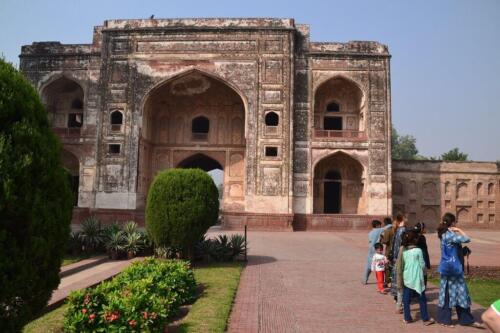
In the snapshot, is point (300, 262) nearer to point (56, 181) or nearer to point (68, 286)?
point (68, 286)

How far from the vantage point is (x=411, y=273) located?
556cm

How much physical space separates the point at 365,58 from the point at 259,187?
28.5 feet

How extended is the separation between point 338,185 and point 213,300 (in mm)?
17457

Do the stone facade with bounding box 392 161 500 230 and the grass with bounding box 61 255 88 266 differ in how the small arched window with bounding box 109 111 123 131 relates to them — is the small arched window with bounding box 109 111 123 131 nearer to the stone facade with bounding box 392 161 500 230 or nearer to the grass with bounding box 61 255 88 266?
the grass with bounding box 61 255 88 266

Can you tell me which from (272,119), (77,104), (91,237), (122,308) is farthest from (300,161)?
(122,308)

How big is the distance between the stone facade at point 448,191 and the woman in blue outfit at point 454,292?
18.8m

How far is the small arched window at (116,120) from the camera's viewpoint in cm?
2116

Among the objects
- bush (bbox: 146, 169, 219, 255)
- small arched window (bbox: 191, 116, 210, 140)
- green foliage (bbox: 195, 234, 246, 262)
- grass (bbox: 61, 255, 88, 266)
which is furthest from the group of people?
small arched window (bbox: 191, 116, 210, 140)

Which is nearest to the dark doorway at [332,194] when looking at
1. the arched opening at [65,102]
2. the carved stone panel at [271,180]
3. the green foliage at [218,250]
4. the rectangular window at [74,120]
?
the carved stone panel at [271,180]

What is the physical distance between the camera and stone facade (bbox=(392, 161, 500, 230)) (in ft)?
77.8

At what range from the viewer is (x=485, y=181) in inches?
963

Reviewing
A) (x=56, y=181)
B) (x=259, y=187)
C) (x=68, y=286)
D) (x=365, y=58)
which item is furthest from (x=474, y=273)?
(x=365, y=58)

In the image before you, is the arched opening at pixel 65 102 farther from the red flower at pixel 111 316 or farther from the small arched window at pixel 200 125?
the red flower at pixel 111 316

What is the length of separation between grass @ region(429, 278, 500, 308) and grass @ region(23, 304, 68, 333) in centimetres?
626
